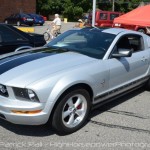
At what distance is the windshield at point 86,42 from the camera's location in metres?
4.94

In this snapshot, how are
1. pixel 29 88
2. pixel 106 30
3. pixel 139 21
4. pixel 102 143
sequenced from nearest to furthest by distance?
pixel 29 88 < pixel 102 143 < pixel 106 30 < pixel 139 21

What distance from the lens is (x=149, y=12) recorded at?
10344 millimetres

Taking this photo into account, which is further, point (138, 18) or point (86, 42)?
point (138, 18)

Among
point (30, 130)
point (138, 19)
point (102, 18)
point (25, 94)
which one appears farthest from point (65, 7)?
point (25, 94)

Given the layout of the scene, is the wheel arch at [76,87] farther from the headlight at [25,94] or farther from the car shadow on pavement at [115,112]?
the car shadow on pavement at [115,112]

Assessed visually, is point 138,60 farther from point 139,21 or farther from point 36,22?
point 36,22

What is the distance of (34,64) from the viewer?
4336 millimetres

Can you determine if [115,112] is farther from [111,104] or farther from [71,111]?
[71,111]

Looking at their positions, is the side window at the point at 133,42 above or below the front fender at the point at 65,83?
above

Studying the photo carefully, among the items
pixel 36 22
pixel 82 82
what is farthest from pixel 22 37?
pixel 36 22

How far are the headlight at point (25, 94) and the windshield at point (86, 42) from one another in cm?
144

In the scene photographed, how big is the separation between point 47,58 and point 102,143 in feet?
5.01

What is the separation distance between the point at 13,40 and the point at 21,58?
8.87 ft

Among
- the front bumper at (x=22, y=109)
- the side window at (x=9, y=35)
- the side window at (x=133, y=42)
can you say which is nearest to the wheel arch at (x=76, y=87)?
the front bumper at (x=22, y=109)
